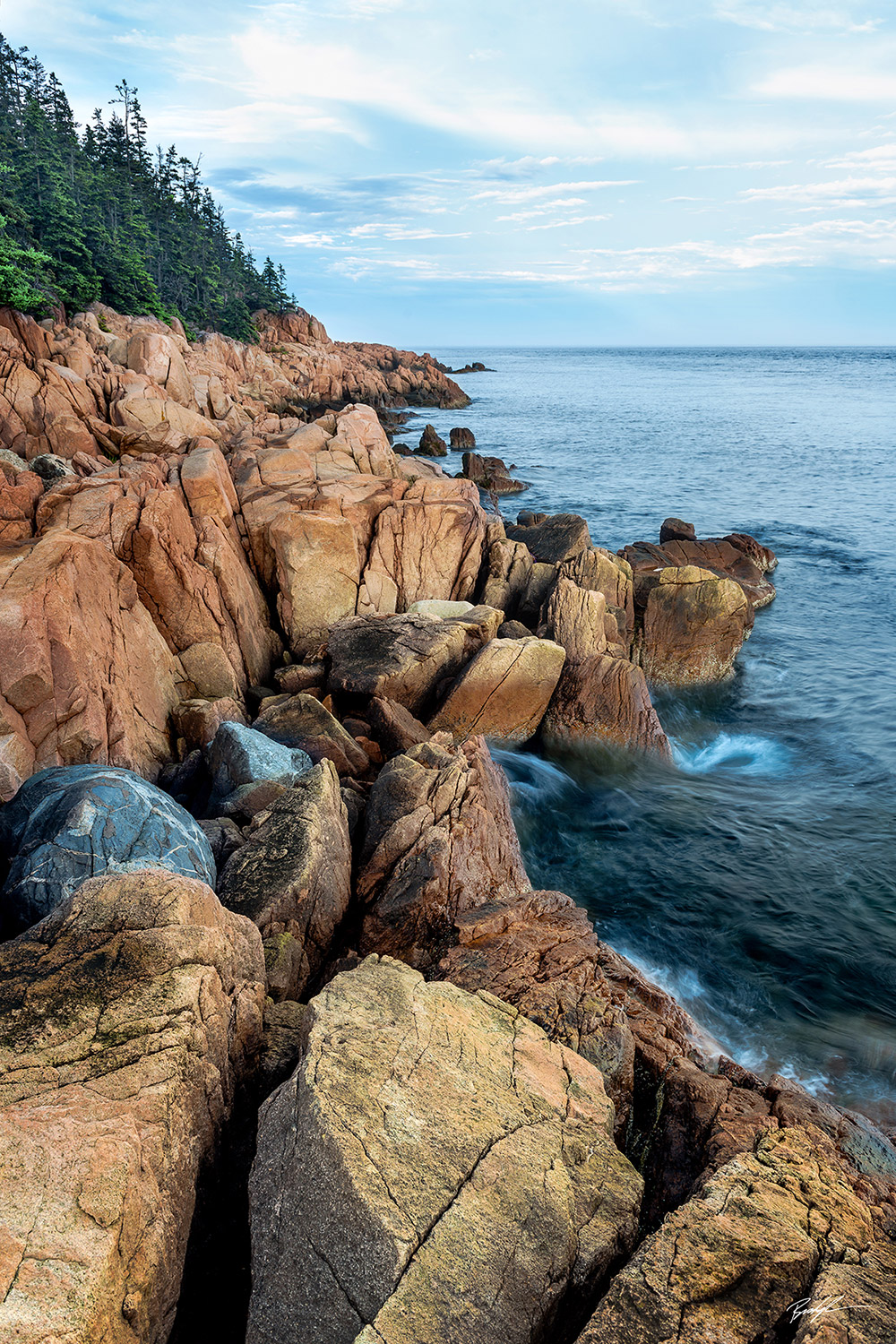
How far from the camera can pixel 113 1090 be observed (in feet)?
12.9

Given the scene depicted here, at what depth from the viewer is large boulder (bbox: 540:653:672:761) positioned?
14.5 m

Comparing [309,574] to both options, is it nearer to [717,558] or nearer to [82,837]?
[82,837]

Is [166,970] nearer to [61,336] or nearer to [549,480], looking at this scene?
[61,336]

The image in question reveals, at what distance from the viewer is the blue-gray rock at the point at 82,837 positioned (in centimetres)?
618

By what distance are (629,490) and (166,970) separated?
39.1 meters

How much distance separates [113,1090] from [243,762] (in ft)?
18.4

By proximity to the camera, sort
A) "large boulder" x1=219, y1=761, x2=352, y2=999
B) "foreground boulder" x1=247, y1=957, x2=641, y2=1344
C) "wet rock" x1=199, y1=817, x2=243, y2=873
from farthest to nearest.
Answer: "wet rock" x1=199, y1=817, x2=243, y2=873 < "large boulder" x1=219, y1=761, x2=352, y2=999 < "foreground boulder" x1=247, y1=957, x2=641, y2=1344

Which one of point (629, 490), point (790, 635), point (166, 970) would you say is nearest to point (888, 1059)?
point (166, 970)

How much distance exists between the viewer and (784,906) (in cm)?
1126

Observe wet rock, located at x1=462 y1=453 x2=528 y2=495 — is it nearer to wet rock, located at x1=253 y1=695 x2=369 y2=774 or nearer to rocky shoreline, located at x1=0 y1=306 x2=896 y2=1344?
rocky shoreline, located at x1=0 y1=306 x2=896 y2=1344

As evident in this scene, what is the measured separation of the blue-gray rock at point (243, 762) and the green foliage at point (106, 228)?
22.4 m

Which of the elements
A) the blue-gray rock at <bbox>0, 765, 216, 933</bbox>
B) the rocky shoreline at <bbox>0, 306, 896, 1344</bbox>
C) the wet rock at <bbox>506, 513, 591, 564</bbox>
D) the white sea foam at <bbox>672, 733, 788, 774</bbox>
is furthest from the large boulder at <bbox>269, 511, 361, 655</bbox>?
the white sea foam at <bbox>672, 733, 788, 774</bbox>

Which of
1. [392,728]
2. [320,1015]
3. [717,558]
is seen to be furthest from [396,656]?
[717,558]

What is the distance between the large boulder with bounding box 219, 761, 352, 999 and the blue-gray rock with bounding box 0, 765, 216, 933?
1.52 feet
